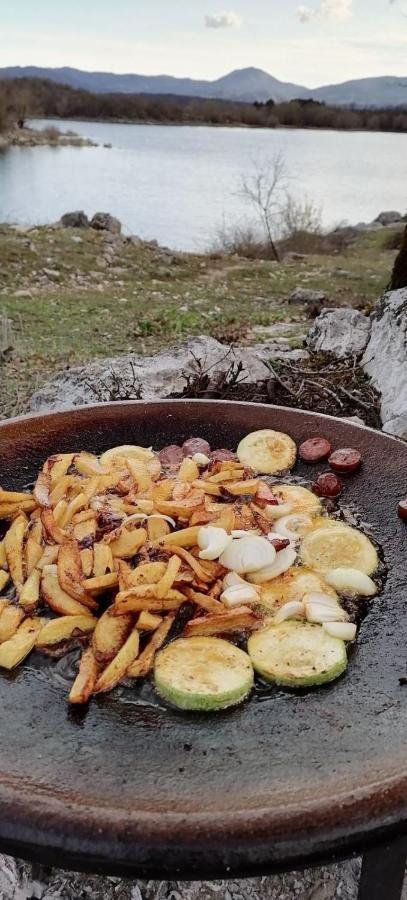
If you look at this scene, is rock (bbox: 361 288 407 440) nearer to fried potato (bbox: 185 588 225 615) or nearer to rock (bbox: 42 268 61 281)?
fried potato (bbox: 185 588 225 615)

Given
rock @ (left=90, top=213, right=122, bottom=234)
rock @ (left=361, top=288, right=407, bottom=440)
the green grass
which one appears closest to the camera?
rock @ (left=361, top=288, right=407, bottom=440)

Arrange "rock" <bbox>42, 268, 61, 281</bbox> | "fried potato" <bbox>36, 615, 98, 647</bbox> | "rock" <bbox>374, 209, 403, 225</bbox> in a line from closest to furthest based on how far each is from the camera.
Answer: "fried potato" <bbox>36, 615, 98, 647</bbox>, "rock" <bbox>42, 268, 61, 281</bbox>, "rock" <bbox>374, 209, 403, 225</bbox>

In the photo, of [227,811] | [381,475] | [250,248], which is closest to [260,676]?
[227,811]

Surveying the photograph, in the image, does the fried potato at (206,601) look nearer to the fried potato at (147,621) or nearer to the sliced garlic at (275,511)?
the fried potato at (147,621)

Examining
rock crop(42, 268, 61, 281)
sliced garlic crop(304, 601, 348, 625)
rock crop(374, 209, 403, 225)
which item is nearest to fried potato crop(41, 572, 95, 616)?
sliced garlic crop(304, 601, 348, 625)

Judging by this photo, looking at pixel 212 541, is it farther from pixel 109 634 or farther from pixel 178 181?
pixel 178 181

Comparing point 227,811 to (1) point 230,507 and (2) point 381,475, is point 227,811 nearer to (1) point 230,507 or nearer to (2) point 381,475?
(1) point 230,507

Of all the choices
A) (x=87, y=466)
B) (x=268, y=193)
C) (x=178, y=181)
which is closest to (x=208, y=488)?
(x=87, y=466)

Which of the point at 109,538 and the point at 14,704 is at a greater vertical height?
the point at 109,538
